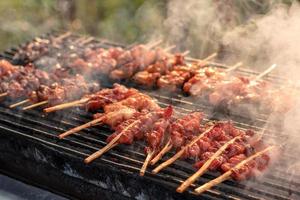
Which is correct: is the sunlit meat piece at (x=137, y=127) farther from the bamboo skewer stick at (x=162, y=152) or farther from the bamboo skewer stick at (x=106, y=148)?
the bamboo skewer stick at (x=162, y=152)

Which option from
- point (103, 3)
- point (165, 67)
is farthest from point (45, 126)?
point (103, 3)

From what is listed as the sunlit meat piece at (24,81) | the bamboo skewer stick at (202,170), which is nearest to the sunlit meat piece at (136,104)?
the bamboo skewer stick at (202,170)

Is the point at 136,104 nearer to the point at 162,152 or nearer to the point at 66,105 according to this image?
the point at 66,105

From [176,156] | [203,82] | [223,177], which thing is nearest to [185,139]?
[176,156]

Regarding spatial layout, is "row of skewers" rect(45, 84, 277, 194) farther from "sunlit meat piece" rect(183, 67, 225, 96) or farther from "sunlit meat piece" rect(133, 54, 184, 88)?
"sunlit meat piece" rect(133, 54, 184, 88)

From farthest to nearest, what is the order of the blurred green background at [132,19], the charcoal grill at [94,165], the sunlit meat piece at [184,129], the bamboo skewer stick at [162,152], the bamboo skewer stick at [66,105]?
the blurred green background at [132,19], the bamboo skewer stick at [66,105], the sunlit meat piece at [184,129], the bamboo skewer stick at [162,152], the charcoal grill at [94,165]

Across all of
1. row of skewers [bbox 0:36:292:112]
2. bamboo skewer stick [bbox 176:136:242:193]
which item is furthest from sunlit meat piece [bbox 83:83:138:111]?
bamboo skewer stick [bbox 176:136:242:193]

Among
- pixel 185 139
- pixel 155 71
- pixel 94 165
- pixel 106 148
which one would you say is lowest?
pixel 94 165
